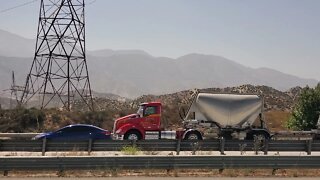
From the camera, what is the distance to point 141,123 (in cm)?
2659

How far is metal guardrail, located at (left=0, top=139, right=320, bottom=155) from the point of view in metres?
21.1

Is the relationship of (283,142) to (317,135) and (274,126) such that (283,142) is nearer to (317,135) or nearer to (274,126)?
(317,135)

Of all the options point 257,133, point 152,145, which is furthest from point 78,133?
point 257,133

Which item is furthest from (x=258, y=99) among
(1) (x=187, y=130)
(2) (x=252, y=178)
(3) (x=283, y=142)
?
(2) (x=252, y=178)

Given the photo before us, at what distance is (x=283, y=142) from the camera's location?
21703 mm

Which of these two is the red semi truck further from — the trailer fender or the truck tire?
the truck tire

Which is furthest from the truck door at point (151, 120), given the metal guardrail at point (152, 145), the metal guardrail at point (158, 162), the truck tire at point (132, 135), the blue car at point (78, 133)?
the metal guardrail at point (158, 162)

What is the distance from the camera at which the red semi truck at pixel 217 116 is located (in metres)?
27.1

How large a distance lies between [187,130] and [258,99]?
4997 mm

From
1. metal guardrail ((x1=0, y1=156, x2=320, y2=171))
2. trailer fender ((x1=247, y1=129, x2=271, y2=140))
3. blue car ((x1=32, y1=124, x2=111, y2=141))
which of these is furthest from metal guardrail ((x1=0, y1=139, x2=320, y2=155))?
trailer fender ((x1=247, y1=129, x2=271, y2=140))

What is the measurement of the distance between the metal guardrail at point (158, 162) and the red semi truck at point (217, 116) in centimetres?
1016

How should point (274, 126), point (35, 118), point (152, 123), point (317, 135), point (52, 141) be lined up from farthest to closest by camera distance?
point (274, 126) → point (35, 118) → point (317, 135) → point (152, 123) → point (52, 141)

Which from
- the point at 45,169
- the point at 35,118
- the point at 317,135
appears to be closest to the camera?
the point at 45,169

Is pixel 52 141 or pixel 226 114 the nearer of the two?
pixel 52 141
